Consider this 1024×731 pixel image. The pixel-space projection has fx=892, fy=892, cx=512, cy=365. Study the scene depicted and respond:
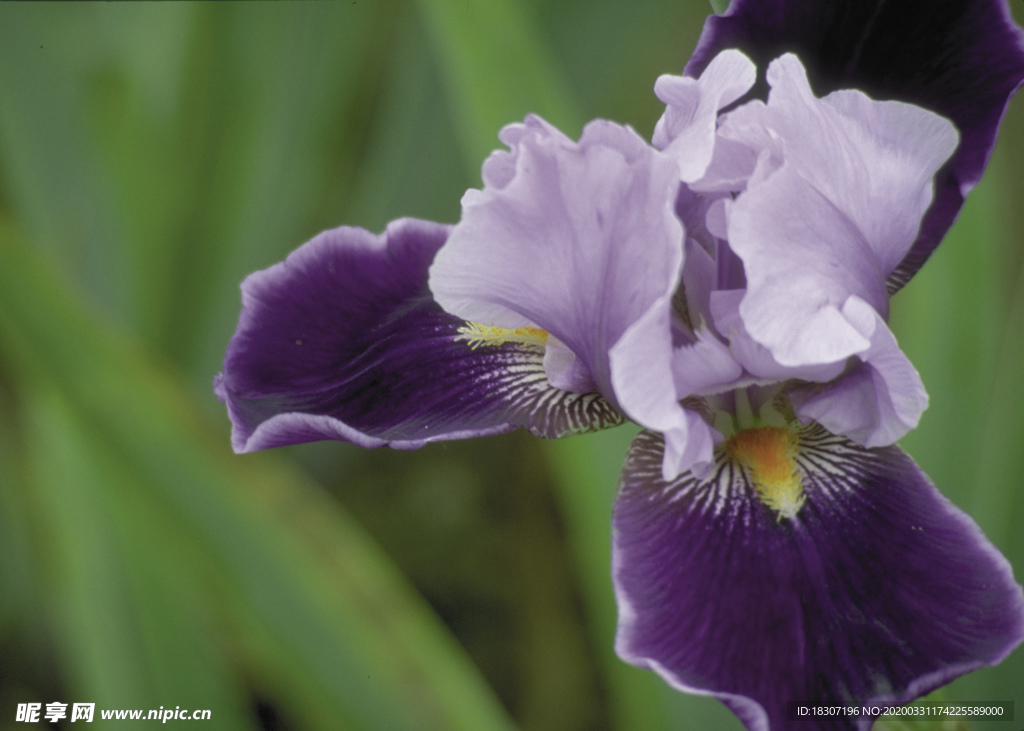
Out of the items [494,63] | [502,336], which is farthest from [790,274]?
[494,63]

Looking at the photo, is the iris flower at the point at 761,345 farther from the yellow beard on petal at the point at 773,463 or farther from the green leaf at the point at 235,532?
the green leaf at the point at 235,532

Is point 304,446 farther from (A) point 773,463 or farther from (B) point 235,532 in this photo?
(A) point 773,463

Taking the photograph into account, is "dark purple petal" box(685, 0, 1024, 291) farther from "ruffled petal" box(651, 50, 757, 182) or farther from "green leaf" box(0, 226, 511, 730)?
"green leaf" box(0, 226, 511, 730)

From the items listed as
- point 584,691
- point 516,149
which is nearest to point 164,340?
point 584,691

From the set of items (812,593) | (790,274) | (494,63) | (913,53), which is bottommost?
(812,593)

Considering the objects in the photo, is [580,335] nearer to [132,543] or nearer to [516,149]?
[516,149]

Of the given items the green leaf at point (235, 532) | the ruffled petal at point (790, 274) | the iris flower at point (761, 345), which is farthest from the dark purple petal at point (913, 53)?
the green leaf at point (235, 532)
